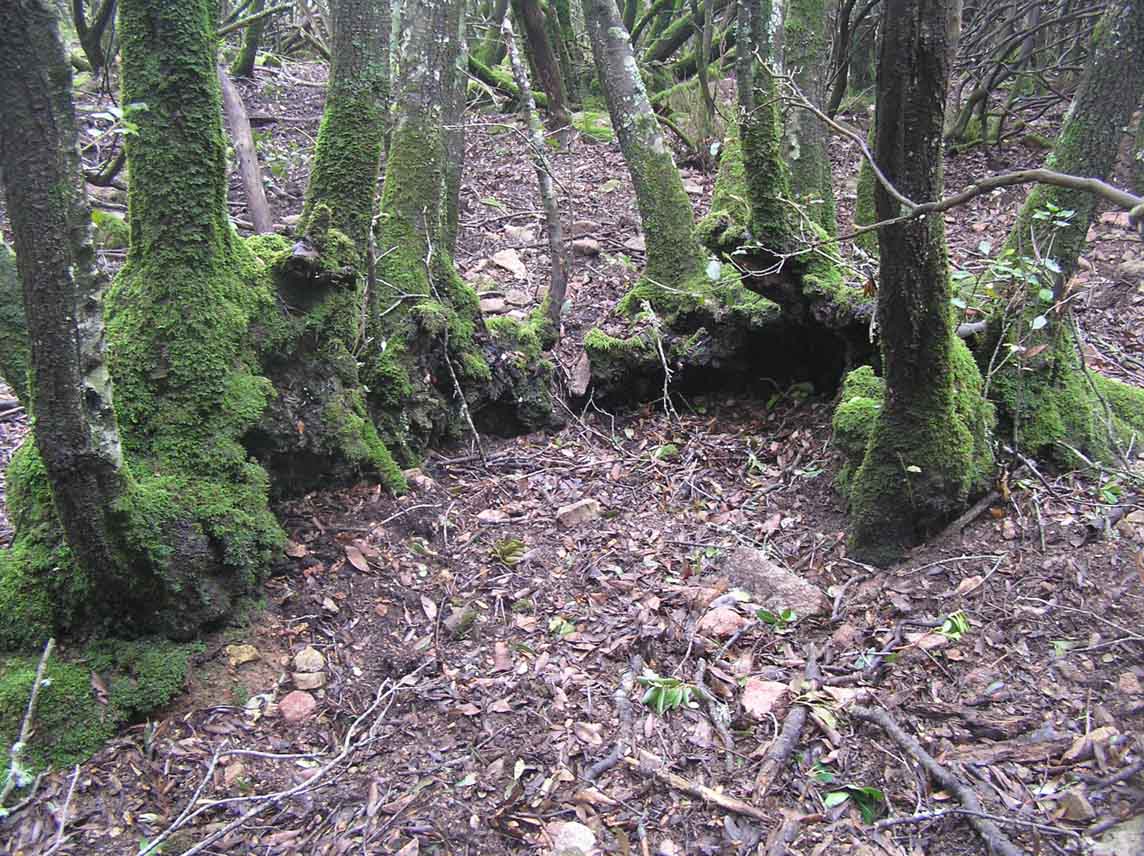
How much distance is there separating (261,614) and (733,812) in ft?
7.55

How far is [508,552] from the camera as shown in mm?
4531

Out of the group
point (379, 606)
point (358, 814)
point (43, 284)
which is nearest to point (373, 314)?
point (379, 606)

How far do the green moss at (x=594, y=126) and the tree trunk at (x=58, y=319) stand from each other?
360 inches

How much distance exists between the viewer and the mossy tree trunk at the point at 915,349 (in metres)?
2.90

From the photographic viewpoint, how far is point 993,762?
2848 millimetres

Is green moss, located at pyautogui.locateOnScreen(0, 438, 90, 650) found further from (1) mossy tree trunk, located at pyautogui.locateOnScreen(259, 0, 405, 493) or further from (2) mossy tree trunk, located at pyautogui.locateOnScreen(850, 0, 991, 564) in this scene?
(2) mossy tree trunk, located at pyautogui.locateOnScreen(850, 0, 991, 564)

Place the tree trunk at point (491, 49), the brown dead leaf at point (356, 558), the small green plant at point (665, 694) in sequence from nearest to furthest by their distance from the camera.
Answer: the small green plant at point (665, 694) < the brown dead leaf at point (356, 558) < the tree trunk at point (491, 49)

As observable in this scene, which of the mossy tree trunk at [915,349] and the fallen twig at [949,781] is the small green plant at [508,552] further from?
the fallen twig at [949,781]

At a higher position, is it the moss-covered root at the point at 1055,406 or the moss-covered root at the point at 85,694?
the moss-covered root at the point at 1055,406

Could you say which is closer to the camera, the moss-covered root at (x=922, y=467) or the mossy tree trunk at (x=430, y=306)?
Result: the moss-covered root at (x=922, y=467)

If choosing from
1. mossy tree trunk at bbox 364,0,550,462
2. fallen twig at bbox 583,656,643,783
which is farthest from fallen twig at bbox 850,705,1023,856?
mossy tree trunk at bbox 364,0,550,462

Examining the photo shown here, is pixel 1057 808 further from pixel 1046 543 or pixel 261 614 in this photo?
pixel 261 614

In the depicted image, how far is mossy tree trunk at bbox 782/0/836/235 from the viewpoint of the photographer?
6.29 meters

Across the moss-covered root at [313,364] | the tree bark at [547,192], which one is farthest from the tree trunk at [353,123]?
the tree bark at [547,192]
